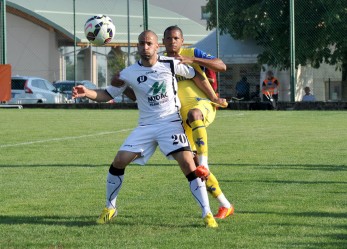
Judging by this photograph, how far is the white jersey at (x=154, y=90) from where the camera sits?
27.2ft

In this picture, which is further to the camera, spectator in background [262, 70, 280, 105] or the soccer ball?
spectator in background [262, 70, 280, 105]

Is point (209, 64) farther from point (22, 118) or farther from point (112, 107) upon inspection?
point (112, 107)

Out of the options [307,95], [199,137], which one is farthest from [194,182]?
[307,95]

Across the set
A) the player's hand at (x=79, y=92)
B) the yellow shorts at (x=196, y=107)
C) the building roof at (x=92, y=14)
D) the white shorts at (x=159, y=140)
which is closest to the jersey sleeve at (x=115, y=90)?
the player's hand at (x=79, y=92)

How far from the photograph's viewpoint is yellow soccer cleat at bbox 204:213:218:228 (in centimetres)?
792

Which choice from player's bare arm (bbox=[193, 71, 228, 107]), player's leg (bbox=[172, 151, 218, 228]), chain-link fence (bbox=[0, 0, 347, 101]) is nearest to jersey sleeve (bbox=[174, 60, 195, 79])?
player's bare arm (bbox=[193, 71, 228, 107])

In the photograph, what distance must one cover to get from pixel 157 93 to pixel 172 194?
2104mm

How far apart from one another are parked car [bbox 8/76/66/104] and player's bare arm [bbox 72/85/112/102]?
27780mm

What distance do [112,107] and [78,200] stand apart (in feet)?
78.2

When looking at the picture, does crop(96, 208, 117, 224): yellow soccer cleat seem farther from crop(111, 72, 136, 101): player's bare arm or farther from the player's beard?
the player's beard

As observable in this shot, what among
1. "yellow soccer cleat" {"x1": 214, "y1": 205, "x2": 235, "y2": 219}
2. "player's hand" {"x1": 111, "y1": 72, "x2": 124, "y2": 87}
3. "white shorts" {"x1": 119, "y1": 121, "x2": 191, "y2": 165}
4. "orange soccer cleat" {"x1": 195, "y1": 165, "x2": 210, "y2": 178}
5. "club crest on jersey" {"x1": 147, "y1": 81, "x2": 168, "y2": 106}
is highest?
"player's hand" {"x1": 111, "y1": 72, "x2": 124, "y2": 87}

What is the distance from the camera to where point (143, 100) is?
837cm

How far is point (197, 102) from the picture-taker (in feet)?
31.0

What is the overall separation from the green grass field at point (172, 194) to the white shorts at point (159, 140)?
0.63 metres
